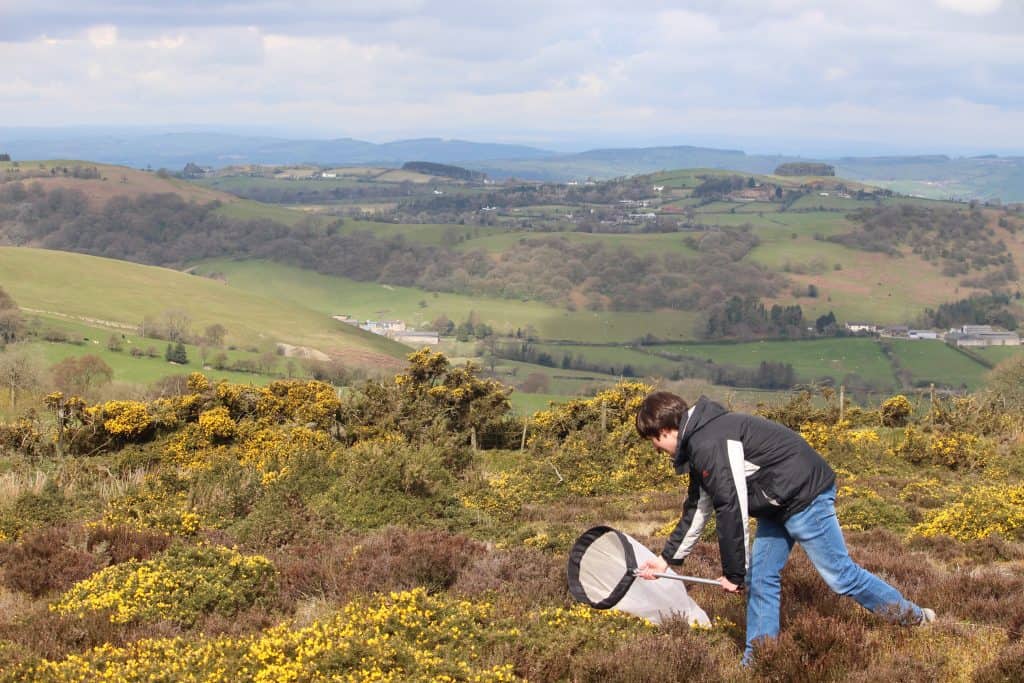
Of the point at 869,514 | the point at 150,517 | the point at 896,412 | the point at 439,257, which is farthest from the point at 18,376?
the point at 439,257

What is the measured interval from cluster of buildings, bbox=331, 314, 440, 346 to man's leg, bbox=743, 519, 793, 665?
368 feet

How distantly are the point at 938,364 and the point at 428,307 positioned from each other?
272 ft

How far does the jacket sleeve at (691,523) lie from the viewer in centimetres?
618

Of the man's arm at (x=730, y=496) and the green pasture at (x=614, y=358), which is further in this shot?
the green pasture at (x=614, y=358)

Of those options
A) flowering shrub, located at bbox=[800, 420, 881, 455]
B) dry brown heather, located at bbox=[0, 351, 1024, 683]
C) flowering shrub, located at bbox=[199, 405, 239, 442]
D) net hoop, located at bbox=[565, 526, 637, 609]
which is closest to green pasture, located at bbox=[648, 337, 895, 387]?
flowering shrub, located at bbox=[800, 420, 881, 455]

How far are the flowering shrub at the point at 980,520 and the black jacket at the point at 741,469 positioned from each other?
5.44 metres

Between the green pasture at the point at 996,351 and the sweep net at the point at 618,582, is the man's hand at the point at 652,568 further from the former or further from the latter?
the green pasture at the point at 996,351

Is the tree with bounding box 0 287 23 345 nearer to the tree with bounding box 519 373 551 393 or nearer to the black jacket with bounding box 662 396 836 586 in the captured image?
the tree with bounding box 519 373 551 393

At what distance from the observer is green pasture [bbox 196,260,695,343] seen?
136125 mm

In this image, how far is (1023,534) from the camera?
10219 millimetres

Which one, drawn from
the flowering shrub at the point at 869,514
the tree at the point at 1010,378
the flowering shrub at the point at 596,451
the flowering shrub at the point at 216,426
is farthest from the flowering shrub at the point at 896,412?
the flowering shrub at the point at 216,426

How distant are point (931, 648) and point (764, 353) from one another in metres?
115

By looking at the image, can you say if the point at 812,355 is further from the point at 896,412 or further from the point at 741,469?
the point at 741,469

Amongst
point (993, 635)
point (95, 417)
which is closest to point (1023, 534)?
point (993, 635)
